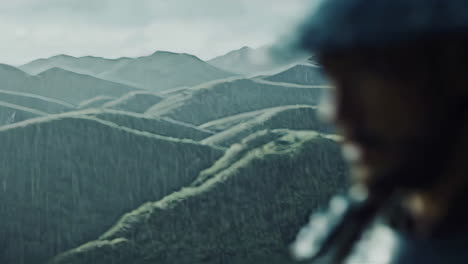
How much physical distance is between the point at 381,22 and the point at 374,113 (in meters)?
0.12

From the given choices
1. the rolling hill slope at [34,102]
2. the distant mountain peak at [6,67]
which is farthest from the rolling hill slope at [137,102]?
the distant mountain peak at [6,67]

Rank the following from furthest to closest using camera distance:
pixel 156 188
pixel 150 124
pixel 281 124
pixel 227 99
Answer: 1. pixel 227 99
2. pixel 281 124
3. pixel 150 124
4. pixel 156 188

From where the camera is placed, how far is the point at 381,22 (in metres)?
0.91

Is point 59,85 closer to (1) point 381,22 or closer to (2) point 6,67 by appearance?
(2) point 6,67

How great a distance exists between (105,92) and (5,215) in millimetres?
108468

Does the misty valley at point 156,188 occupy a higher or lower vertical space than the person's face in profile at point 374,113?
lower

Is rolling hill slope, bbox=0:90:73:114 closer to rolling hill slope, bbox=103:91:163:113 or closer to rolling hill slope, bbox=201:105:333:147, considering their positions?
rolling hill slope, bbox=103:91:163:113

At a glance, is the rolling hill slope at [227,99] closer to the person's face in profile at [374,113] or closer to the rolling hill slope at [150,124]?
the rolling hill slope at [150,124]

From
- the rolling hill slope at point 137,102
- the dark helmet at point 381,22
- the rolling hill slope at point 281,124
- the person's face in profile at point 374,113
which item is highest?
the dark helmet at point 381,22

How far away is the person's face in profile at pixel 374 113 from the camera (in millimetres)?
906

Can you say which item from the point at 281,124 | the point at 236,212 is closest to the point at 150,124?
the point at 281,124

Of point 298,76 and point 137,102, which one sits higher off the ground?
point 298,76

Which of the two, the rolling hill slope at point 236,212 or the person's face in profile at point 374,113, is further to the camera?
the rolling hill slope at point 236,212

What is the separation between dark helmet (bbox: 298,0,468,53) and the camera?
90 centimetres
